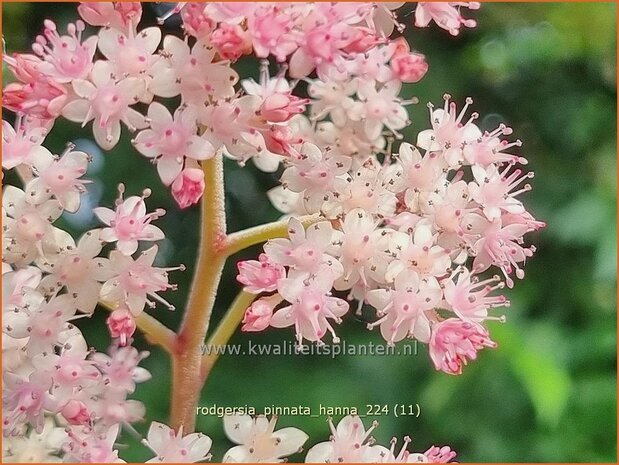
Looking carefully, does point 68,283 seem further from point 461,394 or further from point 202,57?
point 461,394

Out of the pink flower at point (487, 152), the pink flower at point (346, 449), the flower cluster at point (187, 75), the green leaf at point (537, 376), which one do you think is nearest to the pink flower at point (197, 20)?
the flower cluster at point (187, 75)

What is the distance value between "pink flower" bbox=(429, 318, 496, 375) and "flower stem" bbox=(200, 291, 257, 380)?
0.14 meters

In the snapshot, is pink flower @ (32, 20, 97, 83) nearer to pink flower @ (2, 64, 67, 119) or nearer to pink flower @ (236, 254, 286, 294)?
pink flower @ (2, 64, 67, 119)

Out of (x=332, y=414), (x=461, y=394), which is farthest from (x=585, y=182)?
(x=332, y=414)

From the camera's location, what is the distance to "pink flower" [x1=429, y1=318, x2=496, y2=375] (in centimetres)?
61

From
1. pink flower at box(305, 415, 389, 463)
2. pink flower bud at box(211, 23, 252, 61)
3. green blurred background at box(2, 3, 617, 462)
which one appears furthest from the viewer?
green blurred background at box(2, 3, 617, 462)

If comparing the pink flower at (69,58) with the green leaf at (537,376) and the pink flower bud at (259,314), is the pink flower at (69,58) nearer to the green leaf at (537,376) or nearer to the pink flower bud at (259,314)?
the pink flower bud at (259,314)

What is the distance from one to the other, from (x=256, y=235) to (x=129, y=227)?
92mm

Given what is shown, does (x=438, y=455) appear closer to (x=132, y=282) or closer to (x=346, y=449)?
(x=346, y=449)

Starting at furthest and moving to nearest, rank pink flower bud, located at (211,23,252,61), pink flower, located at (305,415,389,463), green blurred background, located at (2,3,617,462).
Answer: green blurred background, located at (2,3,617,462) < pink flower, located at (305,415,389,463) < pink flower bud, located at (211,23,252,61)

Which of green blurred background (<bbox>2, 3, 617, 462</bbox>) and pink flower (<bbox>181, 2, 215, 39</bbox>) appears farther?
green blurred background (<bbox>2, 3, 617, 462</bbox>)

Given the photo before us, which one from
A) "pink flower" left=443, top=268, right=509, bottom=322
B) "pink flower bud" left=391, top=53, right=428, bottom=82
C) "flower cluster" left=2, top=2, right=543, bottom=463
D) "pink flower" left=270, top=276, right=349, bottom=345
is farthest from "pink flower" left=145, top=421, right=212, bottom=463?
"pink flower bud" left=391, top=53, right=428, bottom=82

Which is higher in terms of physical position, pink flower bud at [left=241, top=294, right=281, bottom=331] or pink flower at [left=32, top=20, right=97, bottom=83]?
pink flower at [left=32, top=20, right=97, bottom=83]

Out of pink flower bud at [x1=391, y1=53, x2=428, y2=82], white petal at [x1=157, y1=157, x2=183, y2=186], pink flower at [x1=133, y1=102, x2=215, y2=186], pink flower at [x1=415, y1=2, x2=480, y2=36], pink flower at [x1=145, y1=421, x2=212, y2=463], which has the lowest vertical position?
pink flower at [x1=145, y1=421, x2=212, y2=463]
